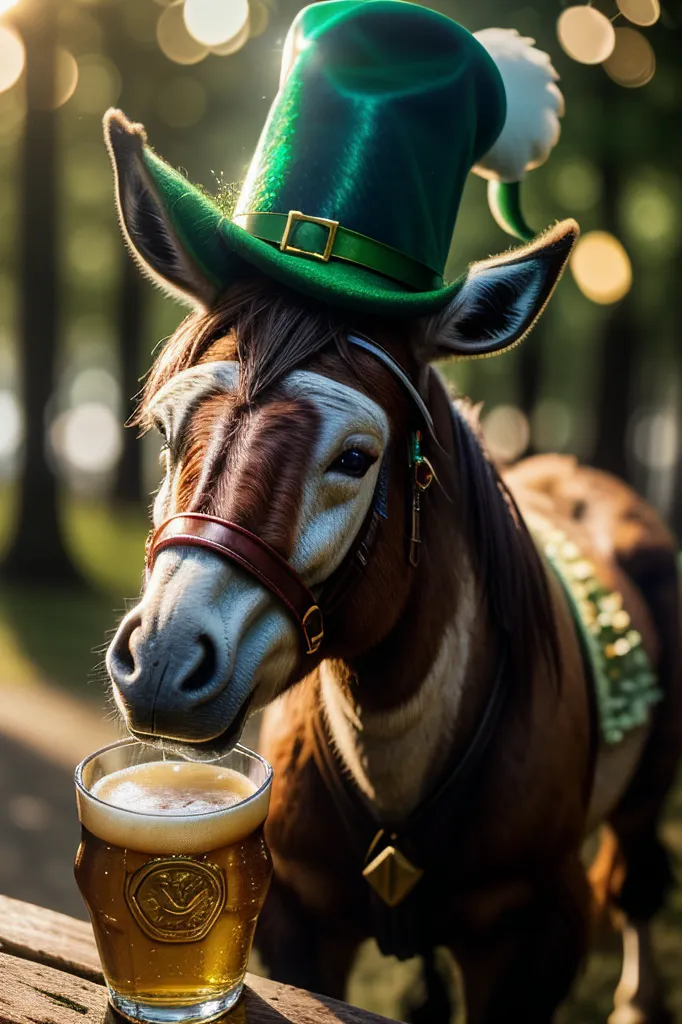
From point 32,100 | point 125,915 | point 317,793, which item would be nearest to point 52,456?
point 32,100

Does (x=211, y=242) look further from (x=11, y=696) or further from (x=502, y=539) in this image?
(x=11, y=696)

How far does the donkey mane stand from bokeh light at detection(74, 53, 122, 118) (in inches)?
494

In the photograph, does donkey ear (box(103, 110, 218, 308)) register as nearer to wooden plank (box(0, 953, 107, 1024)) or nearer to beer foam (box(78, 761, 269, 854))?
beer foam (box(78, 761, 269, 854))

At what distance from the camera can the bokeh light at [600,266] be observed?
31.6 feet

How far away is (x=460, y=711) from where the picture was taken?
95.5 inches

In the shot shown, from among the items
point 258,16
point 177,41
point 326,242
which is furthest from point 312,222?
point 177,41

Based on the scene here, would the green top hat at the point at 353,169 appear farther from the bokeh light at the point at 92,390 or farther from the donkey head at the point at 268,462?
the bokeh light at the point at 92,390

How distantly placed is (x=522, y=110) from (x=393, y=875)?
2073 millimetres

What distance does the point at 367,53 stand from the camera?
214 cm

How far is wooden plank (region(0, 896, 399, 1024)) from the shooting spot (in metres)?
1.68

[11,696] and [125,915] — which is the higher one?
[125,915]

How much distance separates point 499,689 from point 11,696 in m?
6.42

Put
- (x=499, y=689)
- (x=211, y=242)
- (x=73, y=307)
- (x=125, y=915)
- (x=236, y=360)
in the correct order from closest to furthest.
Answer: (x=125, y=915) < (x=236, y=360) < (x=211, y=242) < (x=499, y=689) < (x=73, y=307)

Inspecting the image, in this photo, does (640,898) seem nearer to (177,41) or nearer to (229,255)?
(229,255)
